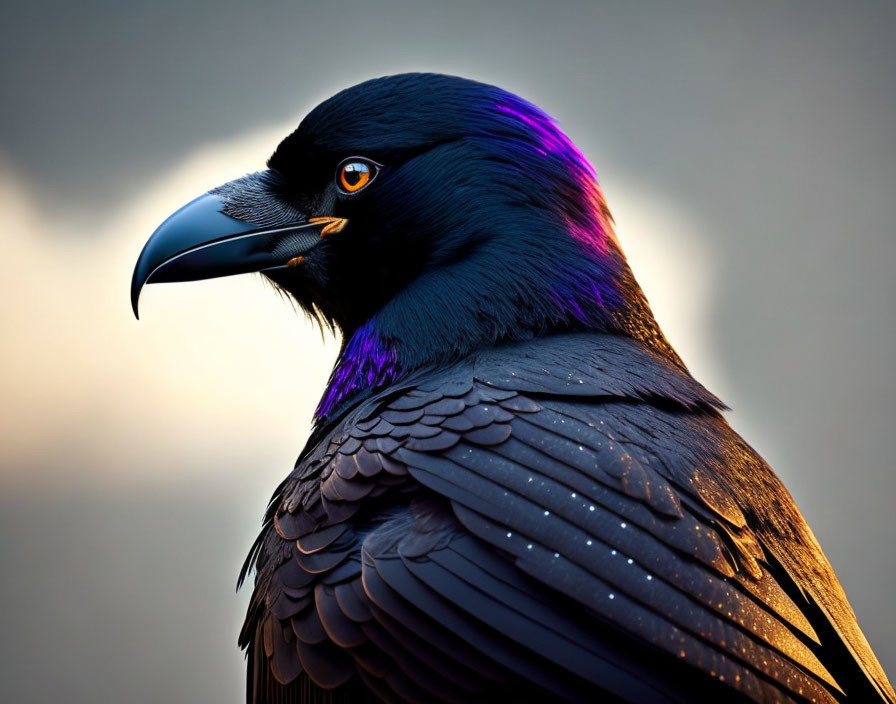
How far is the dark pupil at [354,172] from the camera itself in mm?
1042

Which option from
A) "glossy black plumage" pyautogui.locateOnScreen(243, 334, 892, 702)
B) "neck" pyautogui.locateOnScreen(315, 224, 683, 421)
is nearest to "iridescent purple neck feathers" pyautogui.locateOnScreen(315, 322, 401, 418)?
"neck" pyautogui.locateOnScreen(315, 224, 683, 421)

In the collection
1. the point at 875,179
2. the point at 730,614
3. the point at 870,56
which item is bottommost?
the point at 730,614

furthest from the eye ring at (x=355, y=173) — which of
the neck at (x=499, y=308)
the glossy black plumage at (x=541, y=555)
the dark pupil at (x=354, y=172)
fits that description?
the glossy black plumage at (x=541, y=555)

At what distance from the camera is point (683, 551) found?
0.62 metres

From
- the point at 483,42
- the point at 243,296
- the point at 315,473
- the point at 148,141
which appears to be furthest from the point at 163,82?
the point at 315,473

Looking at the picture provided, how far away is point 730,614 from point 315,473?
Result: 1.44 ft

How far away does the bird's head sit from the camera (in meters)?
0.94

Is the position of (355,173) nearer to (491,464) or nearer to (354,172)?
(354,172)

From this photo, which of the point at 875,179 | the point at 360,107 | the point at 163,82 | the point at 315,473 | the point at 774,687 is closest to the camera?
the point at 774,687

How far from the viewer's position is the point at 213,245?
3.55 feet

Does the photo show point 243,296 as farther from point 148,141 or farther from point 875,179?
point 875,179

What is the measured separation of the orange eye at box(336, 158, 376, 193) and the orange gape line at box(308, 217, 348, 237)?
0.14ft

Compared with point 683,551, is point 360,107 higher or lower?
→ higher

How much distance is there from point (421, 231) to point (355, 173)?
0.44 ft
